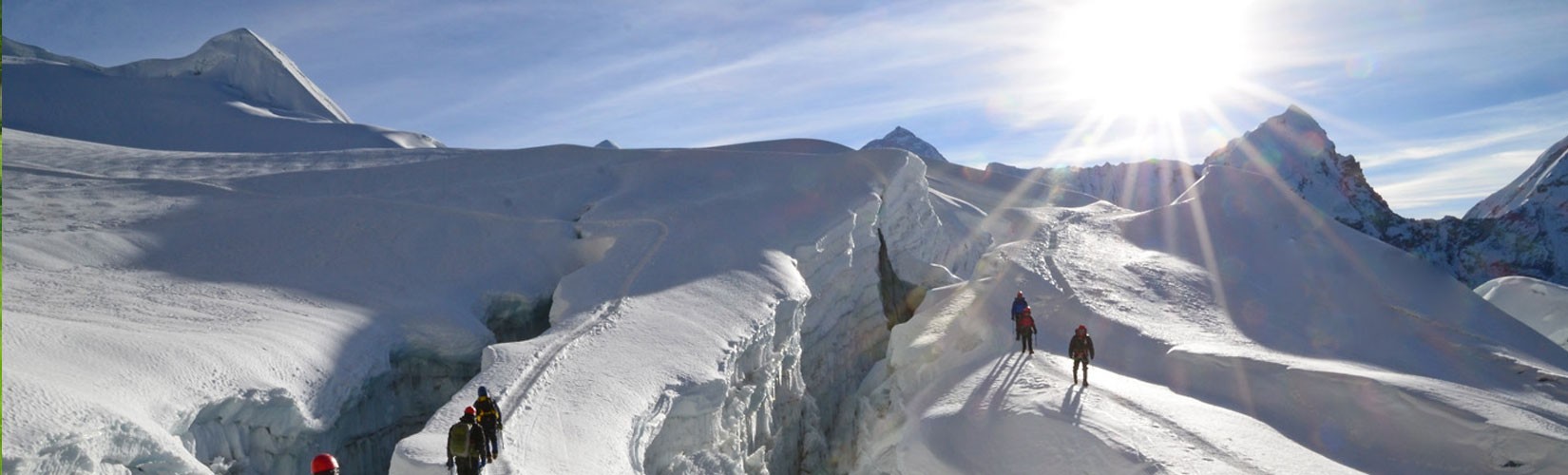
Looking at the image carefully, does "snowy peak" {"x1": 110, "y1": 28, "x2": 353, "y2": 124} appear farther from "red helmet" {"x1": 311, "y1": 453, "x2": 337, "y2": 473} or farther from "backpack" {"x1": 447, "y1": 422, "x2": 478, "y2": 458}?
"red helmet" {"x1": 311, "y1": 453, "x2": 337, "y2": 473}

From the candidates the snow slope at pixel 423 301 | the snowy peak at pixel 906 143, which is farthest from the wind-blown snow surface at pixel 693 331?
the snowy peak at pixel 906 143

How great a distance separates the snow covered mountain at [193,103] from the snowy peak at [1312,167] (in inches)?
2413

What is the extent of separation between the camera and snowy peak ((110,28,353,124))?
47.2m

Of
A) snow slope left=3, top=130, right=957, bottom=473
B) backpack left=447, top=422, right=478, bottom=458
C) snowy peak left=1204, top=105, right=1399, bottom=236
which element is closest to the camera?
backpack left=447, top=422, right=478, bottom=458

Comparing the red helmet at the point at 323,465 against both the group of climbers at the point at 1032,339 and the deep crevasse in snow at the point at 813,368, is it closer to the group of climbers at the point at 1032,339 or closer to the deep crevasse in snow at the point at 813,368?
the deep crevasse in snow at the point at 813,368

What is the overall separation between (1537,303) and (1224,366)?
1067 inches

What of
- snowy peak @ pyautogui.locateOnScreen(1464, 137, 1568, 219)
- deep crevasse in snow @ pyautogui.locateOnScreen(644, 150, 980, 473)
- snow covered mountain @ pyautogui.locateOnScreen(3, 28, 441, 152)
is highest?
snowy peak @ pyautogui.locateOnScreen(1464, 137, 1568, 219)

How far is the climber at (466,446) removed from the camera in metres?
8.93

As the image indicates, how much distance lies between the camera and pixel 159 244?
16.7 meters

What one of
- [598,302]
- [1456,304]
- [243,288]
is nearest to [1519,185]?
[1456,304]

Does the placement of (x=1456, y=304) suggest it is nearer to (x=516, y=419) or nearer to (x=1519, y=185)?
(x=516, y=419)

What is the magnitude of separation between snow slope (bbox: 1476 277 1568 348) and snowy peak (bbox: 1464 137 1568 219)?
3788 cm

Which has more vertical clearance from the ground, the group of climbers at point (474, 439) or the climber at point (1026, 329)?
the climber at point (1026, 329)

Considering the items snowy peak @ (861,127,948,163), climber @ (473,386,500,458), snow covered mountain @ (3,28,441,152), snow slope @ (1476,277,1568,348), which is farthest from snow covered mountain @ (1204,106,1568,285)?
climber @ (473,386,500,458)
